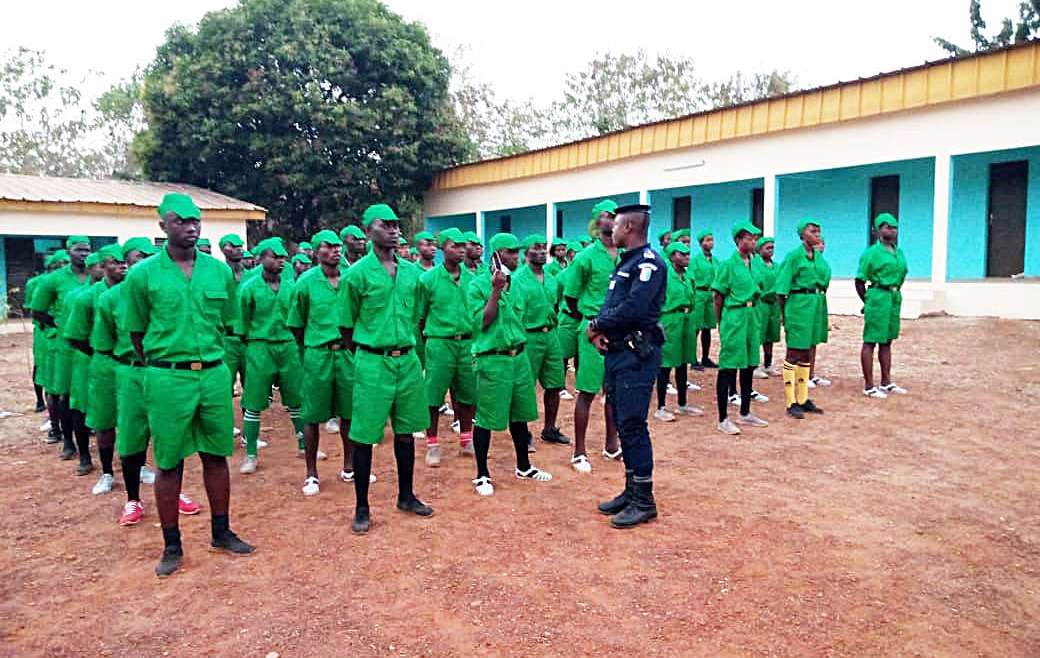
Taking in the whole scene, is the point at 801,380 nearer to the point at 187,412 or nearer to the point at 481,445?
the point at 481,445

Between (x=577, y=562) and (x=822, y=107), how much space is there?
13386 millimetres

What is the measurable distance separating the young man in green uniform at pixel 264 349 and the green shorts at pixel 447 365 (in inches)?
49.1

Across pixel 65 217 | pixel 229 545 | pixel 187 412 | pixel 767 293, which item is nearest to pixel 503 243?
pixel 187 412

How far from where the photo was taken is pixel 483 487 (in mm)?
5582

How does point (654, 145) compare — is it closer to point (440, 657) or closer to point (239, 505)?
point (239, 505)

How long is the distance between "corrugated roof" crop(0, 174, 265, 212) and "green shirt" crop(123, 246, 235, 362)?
1783cm

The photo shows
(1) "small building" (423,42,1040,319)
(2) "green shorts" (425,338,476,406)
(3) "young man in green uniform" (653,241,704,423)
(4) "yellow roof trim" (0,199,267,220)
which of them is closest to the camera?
(2) "green shorts" (425,338,476,406)

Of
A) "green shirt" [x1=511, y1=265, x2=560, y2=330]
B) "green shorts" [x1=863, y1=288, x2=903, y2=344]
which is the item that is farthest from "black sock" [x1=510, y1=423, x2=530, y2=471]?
"green shorts" [x1=863, y1=288, x2=903, y2=344]

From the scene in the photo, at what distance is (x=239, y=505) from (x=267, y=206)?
21.3 m

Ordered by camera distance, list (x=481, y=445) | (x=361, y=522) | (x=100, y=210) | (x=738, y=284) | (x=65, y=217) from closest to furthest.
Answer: (x=361, y=522), (x=481, y=445), (x=738, y=284), (x=65, y=217), (x=100, y=210)

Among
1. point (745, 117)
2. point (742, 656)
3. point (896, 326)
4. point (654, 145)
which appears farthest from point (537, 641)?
point (654, 145)

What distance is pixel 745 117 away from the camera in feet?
53.7

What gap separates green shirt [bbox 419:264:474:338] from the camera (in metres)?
6.17

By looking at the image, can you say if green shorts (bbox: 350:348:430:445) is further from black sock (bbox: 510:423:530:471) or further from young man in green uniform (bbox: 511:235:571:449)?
young man in green uniform (bbox: 511:235:571:449)
